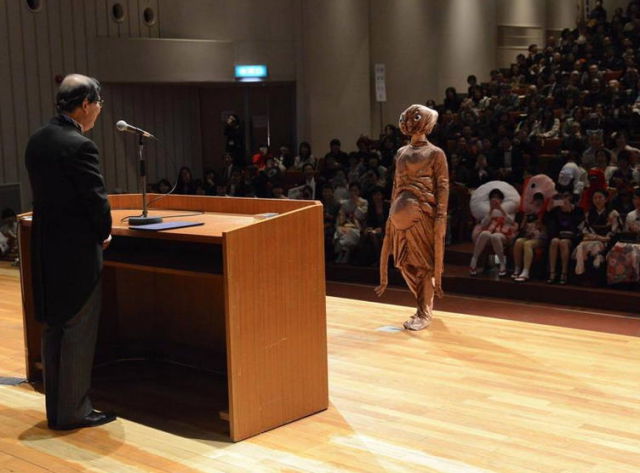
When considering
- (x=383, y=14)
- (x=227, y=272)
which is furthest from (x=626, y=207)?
(x=383, y=14)

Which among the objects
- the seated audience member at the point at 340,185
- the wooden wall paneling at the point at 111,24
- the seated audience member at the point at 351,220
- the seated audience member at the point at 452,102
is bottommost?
the seated audience member at the point at 351,220

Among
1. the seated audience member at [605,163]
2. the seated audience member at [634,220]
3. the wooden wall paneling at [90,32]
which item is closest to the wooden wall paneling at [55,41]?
the wooden wall paneling at [90,32]

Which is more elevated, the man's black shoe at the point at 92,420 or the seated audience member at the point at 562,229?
the seated audience member at the point at 562,229

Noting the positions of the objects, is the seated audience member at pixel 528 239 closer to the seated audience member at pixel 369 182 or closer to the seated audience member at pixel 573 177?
the seated audience member at pixel 573 177

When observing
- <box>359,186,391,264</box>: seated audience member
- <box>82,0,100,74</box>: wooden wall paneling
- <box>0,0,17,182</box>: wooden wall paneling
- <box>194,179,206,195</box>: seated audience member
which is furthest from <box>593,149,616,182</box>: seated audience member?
<box>0,0,17,182</box>: wooden wall paneling

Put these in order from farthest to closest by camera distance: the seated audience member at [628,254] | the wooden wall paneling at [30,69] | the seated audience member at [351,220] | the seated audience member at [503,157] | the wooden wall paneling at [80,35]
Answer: the wooden wall paneling at [80,35] → the wooden wall paneling at [30,69] → the seated audience member at [503,157] → the seated audience member at [351,220] → the seated audience member at [628,254]

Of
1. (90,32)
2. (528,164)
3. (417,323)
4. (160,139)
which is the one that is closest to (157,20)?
(90,32)

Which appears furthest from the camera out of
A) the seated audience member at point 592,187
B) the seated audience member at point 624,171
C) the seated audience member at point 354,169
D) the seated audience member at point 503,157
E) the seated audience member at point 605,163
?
the seated audience member at point 354,169

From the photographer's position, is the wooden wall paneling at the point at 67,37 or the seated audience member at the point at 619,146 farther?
the wooden wall paneling at the point at 67,37

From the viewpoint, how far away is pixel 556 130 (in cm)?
1001

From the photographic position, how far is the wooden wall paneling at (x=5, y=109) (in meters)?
10.6

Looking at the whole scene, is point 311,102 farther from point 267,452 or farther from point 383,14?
point 267,452

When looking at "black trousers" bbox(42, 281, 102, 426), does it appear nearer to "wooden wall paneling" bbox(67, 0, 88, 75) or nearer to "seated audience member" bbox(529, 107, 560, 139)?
"seated audience member" bbox(529, 107, 560, 139)

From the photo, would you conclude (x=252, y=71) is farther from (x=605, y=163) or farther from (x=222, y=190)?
(x=605, y=163)
